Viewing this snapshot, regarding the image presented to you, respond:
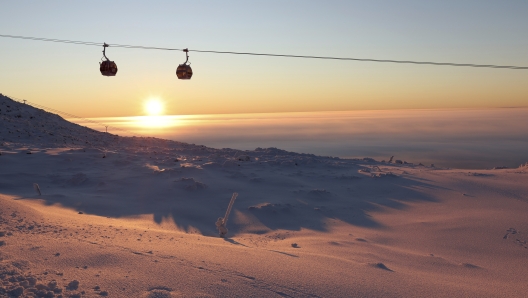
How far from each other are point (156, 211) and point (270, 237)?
11.6ft

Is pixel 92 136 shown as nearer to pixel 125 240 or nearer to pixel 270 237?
pixel 270 237

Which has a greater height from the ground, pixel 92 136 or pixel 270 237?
pixel 92 136

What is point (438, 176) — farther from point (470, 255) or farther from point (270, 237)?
point (270, 237)

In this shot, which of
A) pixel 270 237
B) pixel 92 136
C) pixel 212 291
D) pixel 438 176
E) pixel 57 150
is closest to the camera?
pixel 212 291

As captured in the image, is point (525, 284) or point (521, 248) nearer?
point (525, 284)

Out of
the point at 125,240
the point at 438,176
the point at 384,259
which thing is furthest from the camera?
the point at 438,176

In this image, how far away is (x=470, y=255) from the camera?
27.9 ft

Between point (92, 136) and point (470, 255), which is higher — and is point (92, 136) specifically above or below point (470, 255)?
above

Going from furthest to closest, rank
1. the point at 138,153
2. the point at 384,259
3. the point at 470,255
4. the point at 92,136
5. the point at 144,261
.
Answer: the point at 92,136
the point at 138,153
the point at 470,255
the point at 384,259
the point at 144,261

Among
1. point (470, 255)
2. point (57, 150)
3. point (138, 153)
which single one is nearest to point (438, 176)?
point (470, 255)

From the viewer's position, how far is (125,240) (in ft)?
21.1

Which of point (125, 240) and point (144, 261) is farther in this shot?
point (125, 240)

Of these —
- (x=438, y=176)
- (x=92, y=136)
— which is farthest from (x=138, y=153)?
(x=438, y=176)

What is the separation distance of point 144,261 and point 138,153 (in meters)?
15.3
